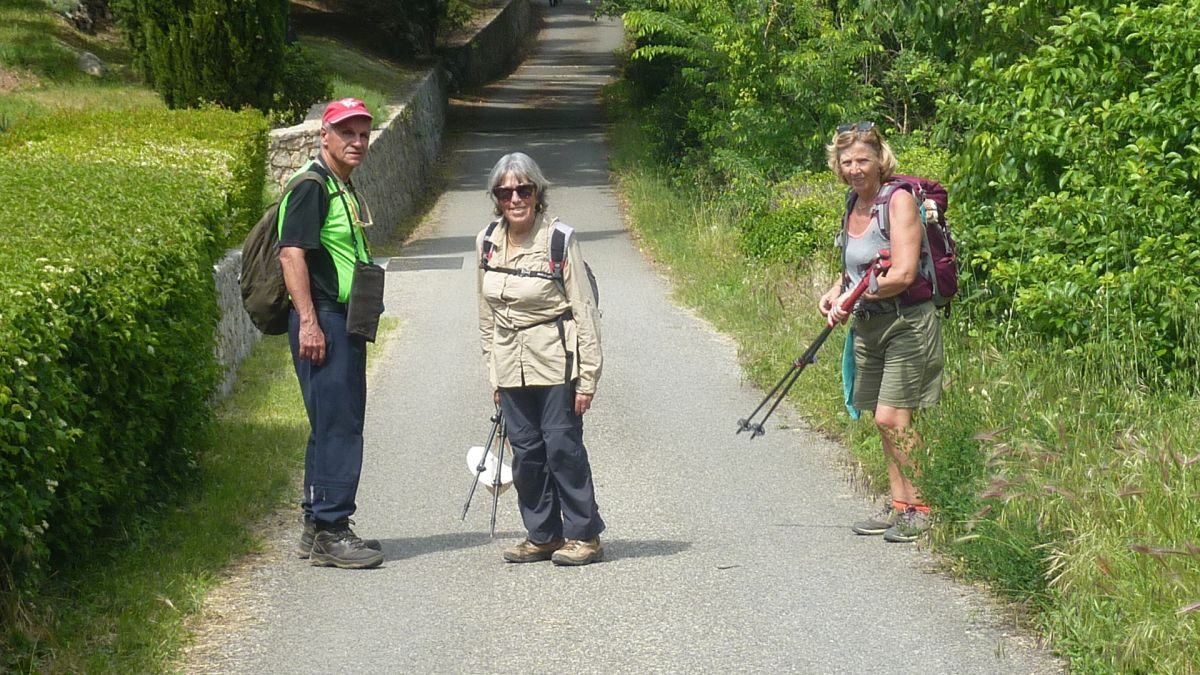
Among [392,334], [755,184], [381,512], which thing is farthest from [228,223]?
[755,184]

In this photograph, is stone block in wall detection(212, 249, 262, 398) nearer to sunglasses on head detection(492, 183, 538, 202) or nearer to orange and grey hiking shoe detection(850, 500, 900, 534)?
sunglasses on head detection(492, 183, 538, 202)

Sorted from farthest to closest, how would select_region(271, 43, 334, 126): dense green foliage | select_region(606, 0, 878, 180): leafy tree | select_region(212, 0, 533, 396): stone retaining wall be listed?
select_region(271, 43, 334, 126): dense green foliage → select_region(606, 0, 878, 180): leafy tree → select_region(212, 0, 533, 396): stone retaining wall

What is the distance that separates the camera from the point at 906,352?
677 centimetres

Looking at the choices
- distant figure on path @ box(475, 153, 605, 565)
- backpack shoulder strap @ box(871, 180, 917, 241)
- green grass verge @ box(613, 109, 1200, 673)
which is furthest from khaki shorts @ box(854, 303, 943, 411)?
distant figure on path @ box(475, 153, 605, 565)

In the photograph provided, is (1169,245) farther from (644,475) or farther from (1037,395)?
(644,475)

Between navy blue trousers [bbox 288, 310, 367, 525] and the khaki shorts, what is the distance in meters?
2.26

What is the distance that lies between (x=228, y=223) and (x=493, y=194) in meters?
4.94

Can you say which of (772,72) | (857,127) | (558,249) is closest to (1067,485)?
(857,127)

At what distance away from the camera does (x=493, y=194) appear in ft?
21.3

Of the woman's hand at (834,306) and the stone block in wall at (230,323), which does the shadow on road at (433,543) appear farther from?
the stone block in wall at (230,323)

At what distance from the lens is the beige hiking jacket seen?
6.49m

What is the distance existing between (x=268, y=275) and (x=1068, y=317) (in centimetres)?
423

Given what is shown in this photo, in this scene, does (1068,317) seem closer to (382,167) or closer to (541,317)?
(541,317)

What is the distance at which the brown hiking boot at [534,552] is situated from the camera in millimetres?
6801
